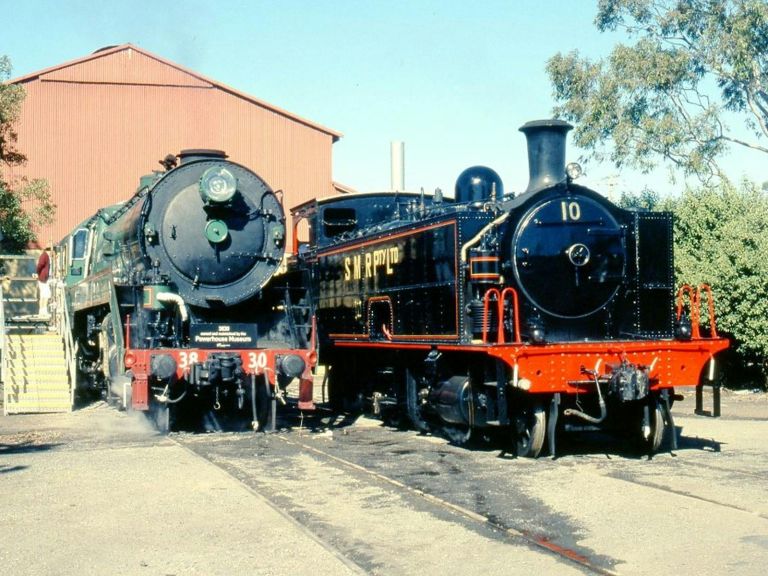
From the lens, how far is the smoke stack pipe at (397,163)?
80.6 feet

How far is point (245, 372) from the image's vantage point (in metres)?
12.1

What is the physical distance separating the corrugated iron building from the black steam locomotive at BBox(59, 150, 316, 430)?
21.3 metres

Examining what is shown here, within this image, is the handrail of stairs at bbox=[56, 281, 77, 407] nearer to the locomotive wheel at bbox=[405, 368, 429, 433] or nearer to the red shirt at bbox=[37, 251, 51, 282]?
the red shirt at bbox=[37, 251, 51, 282]

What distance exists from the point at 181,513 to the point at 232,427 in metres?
5.84

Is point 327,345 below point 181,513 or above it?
above

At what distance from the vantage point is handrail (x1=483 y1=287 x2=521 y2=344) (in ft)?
32.2

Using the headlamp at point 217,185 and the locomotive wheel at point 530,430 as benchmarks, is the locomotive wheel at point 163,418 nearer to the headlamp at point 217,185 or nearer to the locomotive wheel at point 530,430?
the headlamp at point 217,185

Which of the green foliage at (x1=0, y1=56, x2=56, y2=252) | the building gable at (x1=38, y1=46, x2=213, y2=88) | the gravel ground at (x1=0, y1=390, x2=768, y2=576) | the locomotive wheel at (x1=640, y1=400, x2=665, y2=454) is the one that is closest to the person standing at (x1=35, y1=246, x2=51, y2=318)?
the green foliage at (x1=0, y1=56, x2=56, y2=252)

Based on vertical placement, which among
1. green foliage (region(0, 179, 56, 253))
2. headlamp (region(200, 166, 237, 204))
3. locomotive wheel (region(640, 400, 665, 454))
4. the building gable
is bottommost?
locomotive wheel (region(640, 400, 665, 454))

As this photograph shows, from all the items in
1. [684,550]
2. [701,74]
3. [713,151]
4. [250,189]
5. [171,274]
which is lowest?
[684,550]

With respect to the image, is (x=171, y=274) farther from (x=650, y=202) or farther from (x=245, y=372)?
(x=650, y=202)

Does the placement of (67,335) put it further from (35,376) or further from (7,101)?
(7,101)

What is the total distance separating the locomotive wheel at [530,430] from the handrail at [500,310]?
0.83m

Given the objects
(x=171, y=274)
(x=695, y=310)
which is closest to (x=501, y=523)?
(x=695, y=310)
